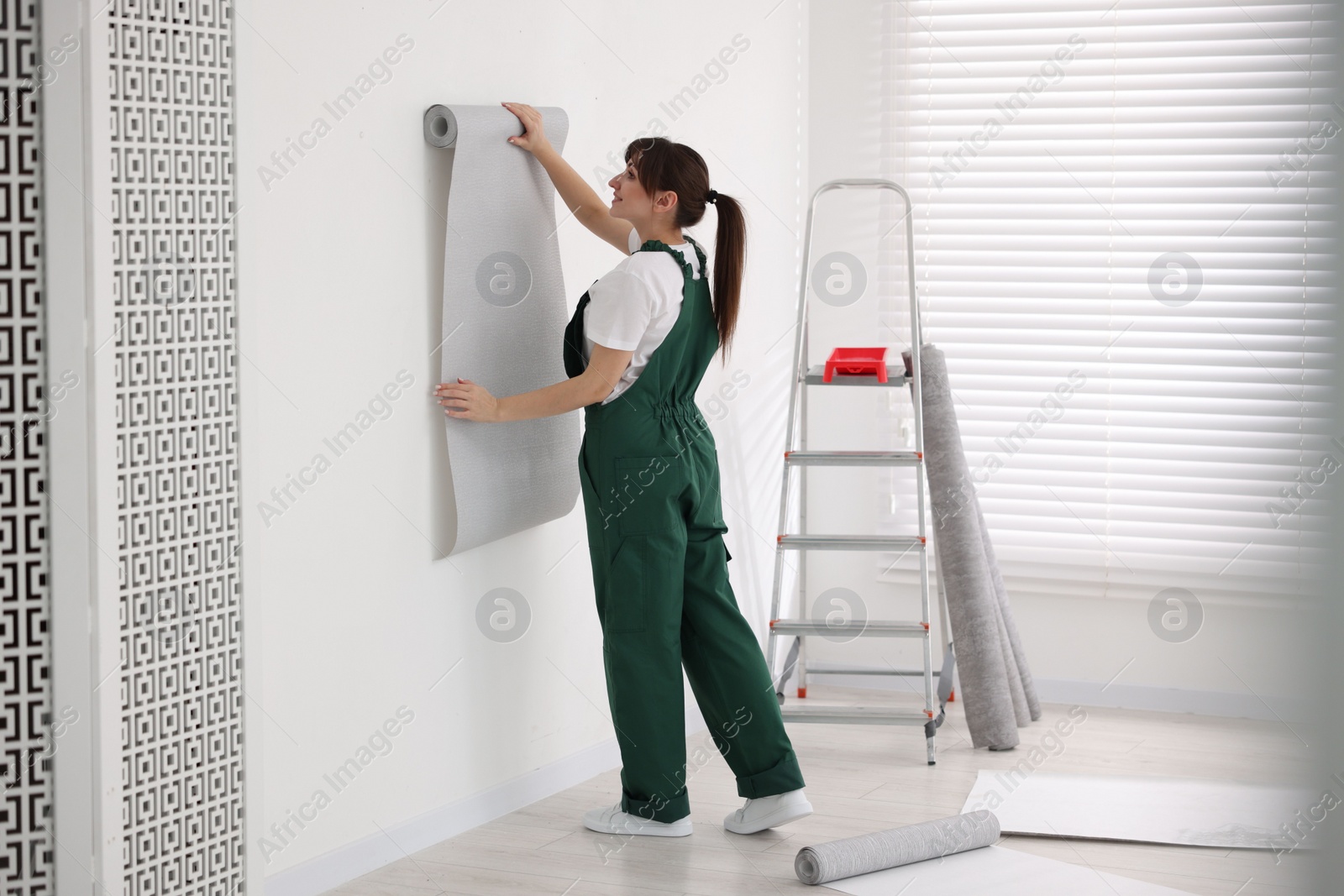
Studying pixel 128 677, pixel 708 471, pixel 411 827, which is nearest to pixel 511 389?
pixel 708 471

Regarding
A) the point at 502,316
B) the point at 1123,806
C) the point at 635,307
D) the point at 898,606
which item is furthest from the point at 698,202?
the point at 898,606

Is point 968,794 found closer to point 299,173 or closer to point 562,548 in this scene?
point 562,548

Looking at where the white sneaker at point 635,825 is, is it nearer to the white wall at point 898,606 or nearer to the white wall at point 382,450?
the white wall at point 382,450

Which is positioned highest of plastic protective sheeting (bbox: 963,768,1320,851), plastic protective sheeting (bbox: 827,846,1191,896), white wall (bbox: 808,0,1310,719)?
white wall (bbox: 808,0,1310,719)

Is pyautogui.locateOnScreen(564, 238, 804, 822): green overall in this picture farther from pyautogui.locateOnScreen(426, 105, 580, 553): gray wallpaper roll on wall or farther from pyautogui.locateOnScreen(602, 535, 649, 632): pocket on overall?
pyautogui.locateOnScreen(426, 105, 580, 553): gray wallpaper roll on wall

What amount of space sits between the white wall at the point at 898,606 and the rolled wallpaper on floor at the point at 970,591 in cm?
24

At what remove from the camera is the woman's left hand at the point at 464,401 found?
99.7 inches

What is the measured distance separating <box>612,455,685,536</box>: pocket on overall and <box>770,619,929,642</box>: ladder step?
2.95 ft

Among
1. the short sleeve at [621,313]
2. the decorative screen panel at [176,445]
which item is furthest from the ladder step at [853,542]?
the decorative screen panel at [176,445]

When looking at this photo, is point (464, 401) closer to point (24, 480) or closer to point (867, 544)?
point (24, 480)

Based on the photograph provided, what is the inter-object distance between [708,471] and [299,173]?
1.12 m

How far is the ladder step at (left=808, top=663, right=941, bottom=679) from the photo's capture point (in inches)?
151

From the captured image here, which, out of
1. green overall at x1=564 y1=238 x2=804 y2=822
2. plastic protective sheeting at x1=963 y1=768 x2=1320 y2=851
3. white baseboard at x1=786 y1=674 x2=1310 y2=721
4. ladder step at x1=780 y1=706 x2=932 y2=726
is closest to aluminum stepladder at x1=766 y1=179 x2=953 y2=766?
ladder step at x1=780 y1=706 x2=932 y2=726

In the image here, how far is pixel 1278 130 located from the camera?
0.50 meters
